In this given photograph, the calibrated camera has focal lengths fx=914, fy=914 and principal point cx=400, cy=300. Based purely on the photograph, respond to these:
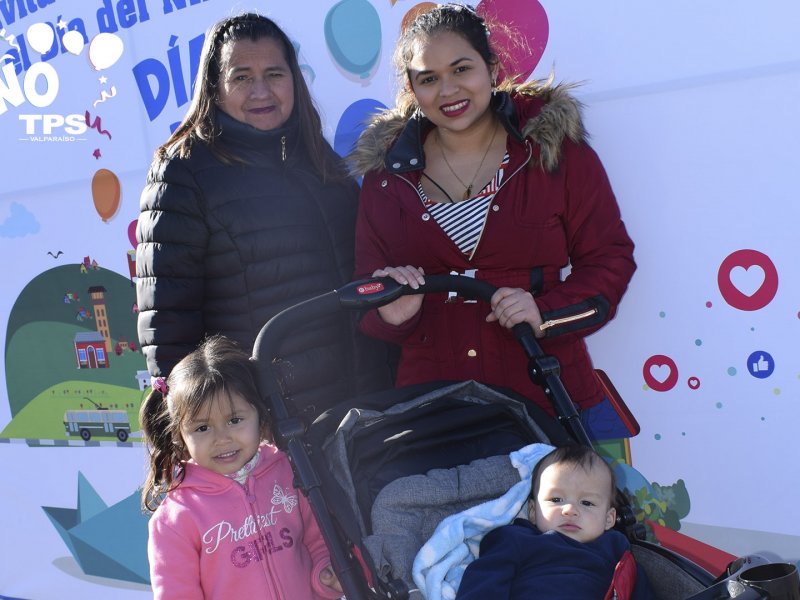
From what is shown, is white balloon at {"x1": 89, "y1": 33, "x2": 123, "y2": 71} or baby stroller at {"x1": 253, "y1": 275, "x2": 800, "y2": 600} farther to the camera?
white balloon at {"x1": 89, "y1": 33, "x2": 123, "y2": 71}

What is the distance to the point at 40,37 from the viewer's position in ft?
13.0

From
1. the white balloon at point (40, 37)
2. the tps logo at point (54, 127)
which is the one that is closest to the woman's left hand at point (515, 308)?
the tps logo at point (54, 127)

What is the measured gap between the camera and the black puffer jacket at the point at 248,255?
Result: 2504 millimetres

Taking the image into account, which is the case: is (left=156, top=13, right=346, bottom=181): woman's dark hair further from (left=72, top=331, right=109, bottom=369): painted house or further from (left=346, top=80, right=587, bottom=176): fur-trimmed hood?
(left=72, top=331, right=109, bottom=369): painted house

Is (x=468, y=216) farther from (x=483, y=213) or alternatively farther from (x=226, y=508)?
(x=226, y=508)

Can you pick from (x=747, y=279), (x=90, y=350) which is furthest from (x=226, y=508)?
(x=90, y=350)

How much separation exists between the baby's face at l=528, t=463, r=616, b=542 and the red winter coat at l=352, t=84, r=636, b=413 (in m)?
0.46

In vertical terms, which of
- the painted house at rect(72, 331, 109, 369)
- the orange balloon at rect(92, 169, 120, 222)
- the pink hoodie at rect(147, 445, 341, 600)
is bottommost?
the pink hoodie at rect(147, 445, 341, 600)

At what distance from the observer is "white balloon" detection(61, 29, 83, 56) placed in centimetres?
383

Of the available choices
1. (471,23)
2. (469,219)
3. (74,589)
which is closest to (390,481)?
(469,219)

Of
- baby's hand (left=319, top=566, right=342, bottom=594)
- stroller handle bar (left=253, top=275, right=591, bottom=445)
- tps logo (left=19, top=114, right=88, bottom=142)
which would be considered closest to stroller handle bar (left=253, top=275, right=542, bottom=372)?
stroller handle bar (left=253, top=275, right=591, bottom=445)

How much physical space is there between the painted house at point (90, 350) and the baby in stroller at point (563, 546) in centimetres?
245

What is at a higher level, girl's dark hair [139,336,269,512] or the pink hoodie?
girl's dark hair [139,336,269,512]

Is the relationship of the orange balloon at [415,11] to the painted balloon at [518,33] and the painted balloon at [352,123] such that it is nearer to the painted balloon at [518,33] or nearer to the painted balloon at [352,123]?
the painted balloon at [518,33]
